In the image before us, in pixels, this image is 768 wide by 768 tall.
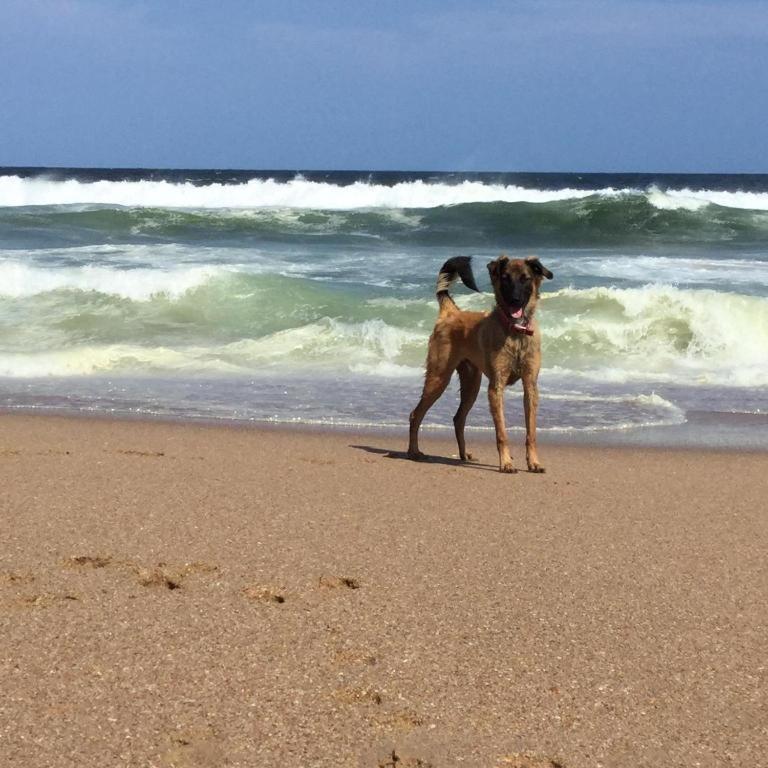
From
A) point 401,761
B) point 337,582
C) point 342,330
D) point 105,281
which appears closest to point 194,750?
point 401,761

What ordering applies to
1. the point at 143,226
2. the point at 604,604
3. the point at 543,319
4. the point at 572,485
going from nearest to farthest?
the point at 604,604
the point at 572,485
the point at 543,319
the point at 143,226

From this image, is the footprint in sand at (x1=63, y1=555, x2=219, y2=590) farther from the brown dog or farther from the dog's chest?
the dog's chest

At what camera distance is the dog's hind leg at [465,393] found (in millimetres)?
7605

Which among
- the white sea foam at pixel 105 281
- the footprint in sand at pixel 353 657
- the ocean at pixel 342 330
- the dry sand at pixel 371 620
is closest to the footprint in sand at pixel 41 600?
the dry sand at pixel 371 620

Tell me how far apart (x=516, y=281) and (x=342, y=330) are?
590 centimetres

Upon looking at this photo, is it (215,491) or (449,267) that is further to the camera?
(449,267)

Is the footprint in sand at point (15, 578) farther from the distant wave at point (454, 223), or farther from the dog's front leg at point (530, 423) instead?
the distant wave at point (454, 223)

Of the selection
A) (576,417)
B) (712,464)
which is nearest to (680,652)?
(712,464)

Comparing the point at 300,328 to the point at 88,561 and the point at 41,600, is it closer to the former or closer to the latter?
the point at 88,561

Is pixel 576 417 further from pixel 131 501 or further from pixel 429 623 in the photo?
pixel 429 623

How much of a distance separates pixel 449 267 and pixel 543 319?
6065 millimetres

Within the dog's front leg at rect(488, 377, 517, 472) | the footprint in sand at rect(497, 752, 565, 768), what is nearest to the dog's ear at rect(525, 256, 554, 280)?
the dog's front leg at rect(488, 377, 517, 472)

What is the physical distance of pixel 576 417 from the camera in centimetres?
902

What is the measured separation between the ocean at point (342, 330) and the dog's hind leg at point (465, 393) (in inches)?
31.6
